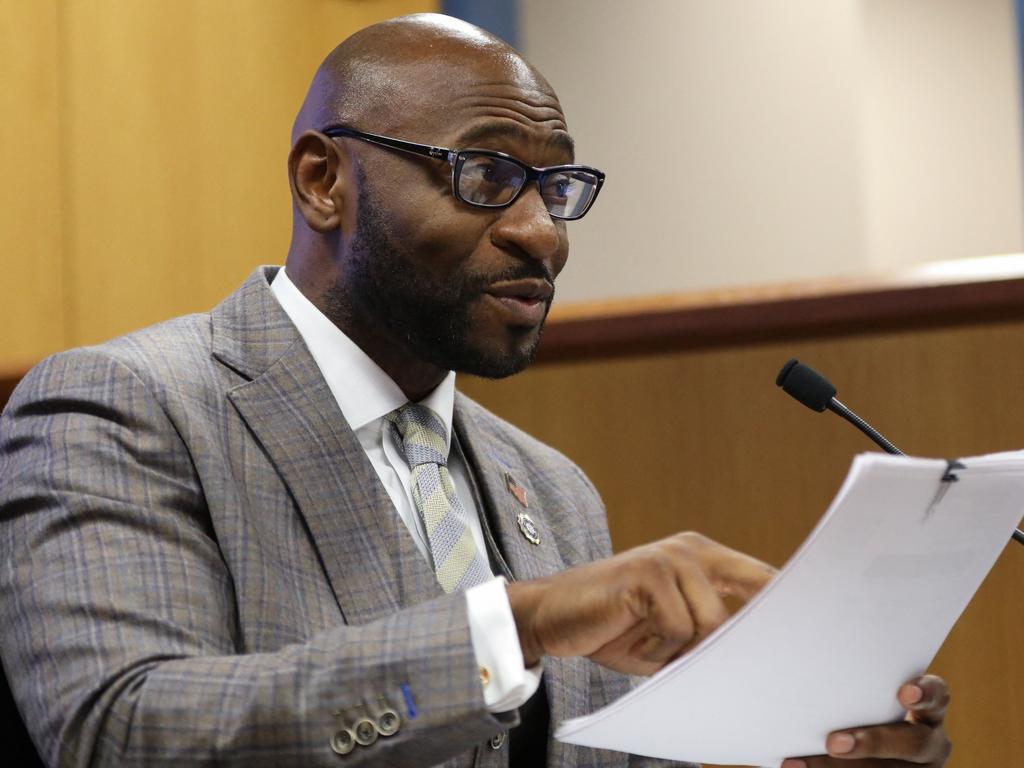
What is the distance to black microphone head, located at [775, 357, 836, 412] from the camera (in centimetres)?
129

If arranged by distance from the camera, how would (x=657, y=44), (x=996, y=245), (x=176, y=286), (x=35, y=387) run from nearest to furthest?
(x=35, y=387), (x=176, y=286), (x=996, y=245), (x=657, y=44)

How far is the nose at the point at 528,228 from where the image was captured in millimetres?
1392

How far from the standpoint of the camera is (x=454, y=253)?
140 centimetres

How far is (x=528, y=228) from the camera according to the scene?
1.39 metres

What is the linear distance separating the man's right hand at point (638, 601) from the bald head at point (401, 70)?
61 cm

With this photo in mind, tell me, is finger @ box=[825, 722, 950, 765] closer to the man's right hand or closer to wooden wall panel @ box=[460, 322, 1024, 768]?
the man's right hand

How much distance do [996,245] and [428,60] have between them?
217 cm

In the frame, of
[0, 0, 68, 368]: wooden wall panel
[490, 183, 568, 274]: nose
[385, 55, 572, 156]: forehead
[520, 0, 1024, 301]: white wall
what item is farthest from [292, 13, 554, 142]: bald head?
[520, 0, 1024, 301]: white wall

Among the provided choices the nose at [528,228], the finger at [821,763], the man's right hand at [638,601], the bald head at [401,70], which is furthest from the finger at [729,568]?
the bald head at [401,70]

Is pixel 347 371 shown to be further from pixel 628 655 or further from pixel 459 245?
pixel 628 655

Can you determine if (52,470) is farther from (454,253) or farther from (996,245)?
(996,245)

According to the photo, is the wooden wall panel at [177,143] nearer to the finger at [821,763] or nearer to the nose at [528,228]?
the nose at [528,228]

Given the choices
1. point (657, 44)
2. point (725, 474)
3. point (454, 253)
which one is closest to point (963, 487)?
point (454, 253)

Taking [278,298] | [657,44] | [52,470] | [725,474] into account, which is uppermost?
[657,44]
